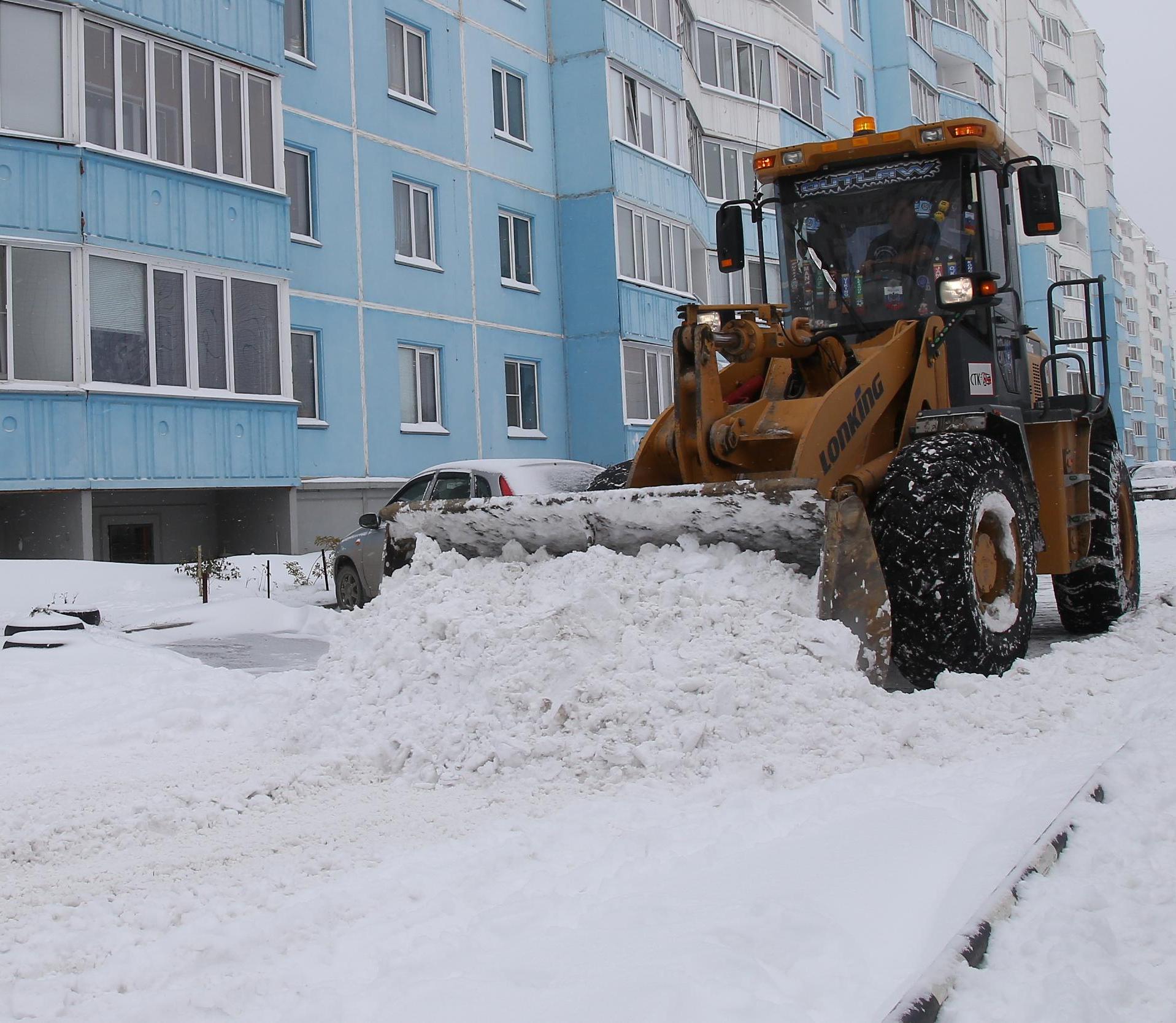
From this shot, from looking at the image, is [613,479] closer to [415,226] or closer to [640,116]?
[415,226]

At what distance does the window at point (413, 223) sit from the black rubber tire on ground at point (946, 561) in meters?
14.9

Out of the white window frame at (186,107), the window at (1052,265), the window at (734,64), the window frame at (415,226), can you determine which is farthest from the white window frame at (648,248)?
the window at (1052,265)

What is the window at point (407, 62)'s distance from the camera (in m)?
20.2

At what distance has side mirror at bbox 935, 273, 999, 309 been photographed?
6.86m

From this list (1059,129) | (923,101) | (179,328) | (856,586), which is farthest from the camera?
(1059,129)

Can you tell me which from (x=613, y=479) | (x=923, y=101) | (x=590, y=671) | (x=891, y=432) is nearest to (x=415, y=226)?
(x=613, y=479)

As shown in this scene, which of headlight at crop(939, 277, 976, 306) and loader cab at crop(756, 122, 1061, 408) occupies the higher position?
loader cab at crop(756, 122, 1061, 408)

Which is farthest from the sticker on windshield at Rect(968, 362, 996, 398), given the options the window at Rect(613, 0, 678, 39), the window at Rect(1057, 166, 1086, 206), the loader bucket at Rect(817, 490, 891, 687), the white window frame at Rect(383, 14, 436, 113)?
the window at Rect(1057, 166, 1086, 206)

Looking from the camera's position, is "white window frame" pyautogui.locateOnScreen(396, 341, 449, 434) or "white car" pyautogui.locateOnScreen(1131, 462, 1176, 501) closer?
"white window frame" pyautogui.locateOnScreen(396, 341, 449, 434)

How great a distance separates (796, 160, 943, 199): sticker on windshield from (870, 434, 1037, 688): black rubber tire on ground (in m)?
1.93

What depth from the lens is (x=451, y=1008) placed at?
271 cm

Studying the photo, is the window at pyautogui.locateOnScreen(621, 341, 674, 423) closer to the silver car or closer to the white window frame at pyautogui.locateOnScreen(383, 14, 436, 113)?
the white window frame at pyautogui.locateOnScreen(383, 14, 436, 113)

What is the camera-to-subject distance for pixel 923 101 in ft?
130

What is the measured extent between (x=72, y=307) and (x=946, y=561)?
1110 centimetres
